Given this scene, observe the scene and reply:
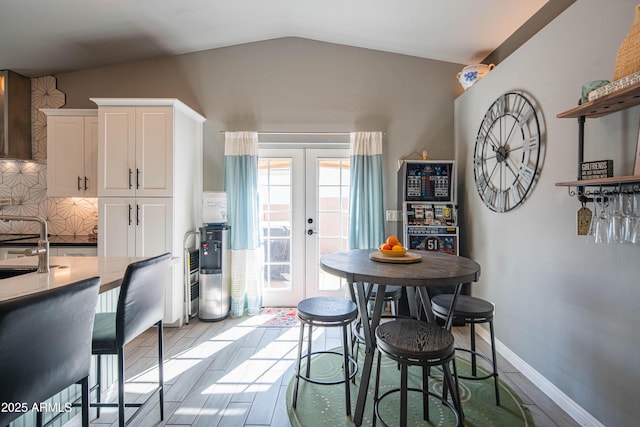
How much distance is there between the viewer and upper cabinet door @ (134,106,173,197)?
3104mm

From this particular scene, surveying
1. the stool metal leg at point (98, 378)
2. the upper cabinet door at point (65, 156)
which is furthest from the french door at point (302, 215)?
the stool metal leg at point (98, 378)

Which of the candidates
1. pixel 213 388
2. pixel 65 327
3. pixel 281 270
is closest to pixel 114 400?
pixel 213 388

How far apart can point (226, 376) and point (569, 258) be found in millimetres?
2507

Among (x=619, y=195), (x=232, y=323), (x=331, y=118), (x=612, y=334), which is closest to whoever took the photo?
(x=619, y=195)

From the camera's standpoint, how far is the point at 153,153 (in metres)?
3.12

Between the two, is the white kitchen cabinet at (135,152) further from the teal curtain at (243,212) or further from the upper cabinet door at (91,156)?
the teal curtain at (243,212)

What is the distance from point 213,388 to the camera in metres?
2.20

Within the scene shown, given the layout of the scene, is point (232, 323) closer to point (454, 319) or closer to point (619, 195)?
point (454, 319)

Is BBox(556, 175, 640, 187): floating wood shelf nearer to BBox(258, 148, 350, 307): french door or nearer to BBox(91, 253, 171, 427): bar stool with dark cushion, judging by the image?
BBox(91, 253, 171, 427): bar stool with dark cushion

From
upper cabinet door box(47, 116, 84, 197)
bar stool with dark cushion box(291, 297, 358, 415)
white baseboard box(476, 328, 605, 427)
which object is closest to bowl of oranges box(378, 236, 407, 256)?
bar stool with dark cushion box(291, 297, 358, 415)

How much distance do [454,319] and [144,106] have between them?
3340 millimetres

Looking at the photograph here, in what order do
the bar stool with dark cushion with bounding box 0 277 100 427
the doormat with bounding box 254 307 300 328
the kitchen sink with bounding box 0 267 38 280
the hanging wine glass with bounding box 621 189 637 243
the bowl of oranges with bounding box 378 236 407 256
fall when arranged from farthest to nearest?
1. the doormat with bounding box 254 307 300 328
2. the bowl of oranges with bounding box 378 236 407 256
3. the kitchen sink with bounding box 0 267 38 280
4. the hanging wine glass with bounding box 621 189 637 243
5. the bar stool with dark cushion with bounding box 0 277 100 427

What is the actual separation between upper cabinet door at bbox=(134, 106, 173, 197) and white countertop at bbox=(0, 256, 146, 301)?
45.1 inches

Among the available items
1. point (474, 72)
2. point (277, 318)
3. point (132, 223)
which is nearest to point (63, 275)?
point (132, 223)
